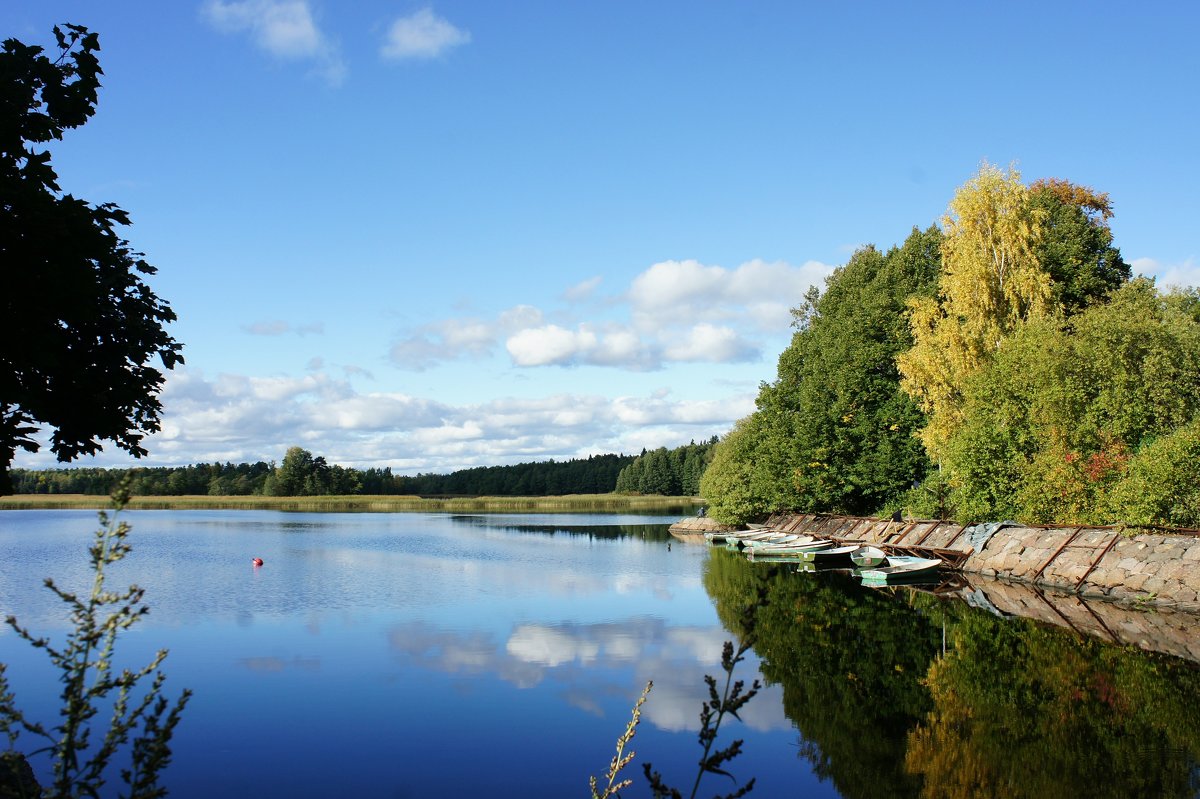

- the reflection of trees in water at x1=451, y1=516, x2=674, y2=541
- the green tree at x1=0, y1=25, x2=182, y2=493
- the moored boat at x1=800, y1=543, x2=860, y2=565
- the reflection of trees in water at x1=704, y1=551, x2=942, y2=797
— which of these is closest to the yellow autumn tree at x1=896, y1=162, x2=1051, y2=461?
the moored boat at x1=800, y1=543, x2=860, y2=565

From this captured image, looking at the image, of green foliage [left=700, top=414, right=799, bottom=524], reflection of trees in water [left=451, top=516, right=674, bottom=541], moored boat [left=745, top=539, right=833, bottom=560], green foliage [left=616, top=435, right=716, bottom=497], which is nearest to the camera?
moored boat [left=745, top=539, right=833, bottom=560]

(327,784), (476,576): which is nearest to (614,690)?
(327,784)

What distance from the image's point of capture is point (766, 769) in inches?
494

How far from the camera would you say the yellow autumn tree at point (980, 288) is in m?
39.1

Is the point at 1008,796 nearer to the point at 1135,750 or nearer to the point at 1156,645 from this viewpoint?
the point at 1135,750

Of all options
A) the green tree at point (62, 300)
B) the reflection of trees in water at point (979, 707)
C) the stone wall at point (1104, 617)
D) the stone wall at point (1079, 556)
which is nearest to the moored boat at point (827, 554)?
the stone wall at point (1079, 556)

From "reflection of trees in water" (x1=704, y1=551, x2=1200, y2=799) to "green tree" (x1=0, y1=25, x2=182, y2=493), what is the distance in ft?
31.8

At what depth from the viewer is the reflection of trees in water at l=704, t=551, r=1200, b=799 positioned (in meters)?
11.4

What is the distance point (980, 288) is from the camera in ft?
129

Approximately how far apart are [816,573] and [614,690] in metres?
22.0

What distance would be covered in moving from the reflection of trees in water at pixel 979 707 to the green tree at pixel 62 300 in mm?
9678

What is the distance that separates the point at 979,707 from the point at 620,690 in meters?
6.69

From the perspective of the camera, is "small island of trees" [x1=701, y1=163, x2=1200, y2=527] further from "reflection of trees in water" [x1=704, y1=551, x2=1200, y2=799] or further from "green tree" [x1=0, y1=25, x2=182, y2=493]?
"green tree" [x1=0, y1=25, x2=182, y2=493]

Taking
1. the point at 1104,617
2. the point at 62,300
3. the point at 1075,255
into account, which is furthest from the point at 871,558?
the point at 62,300
